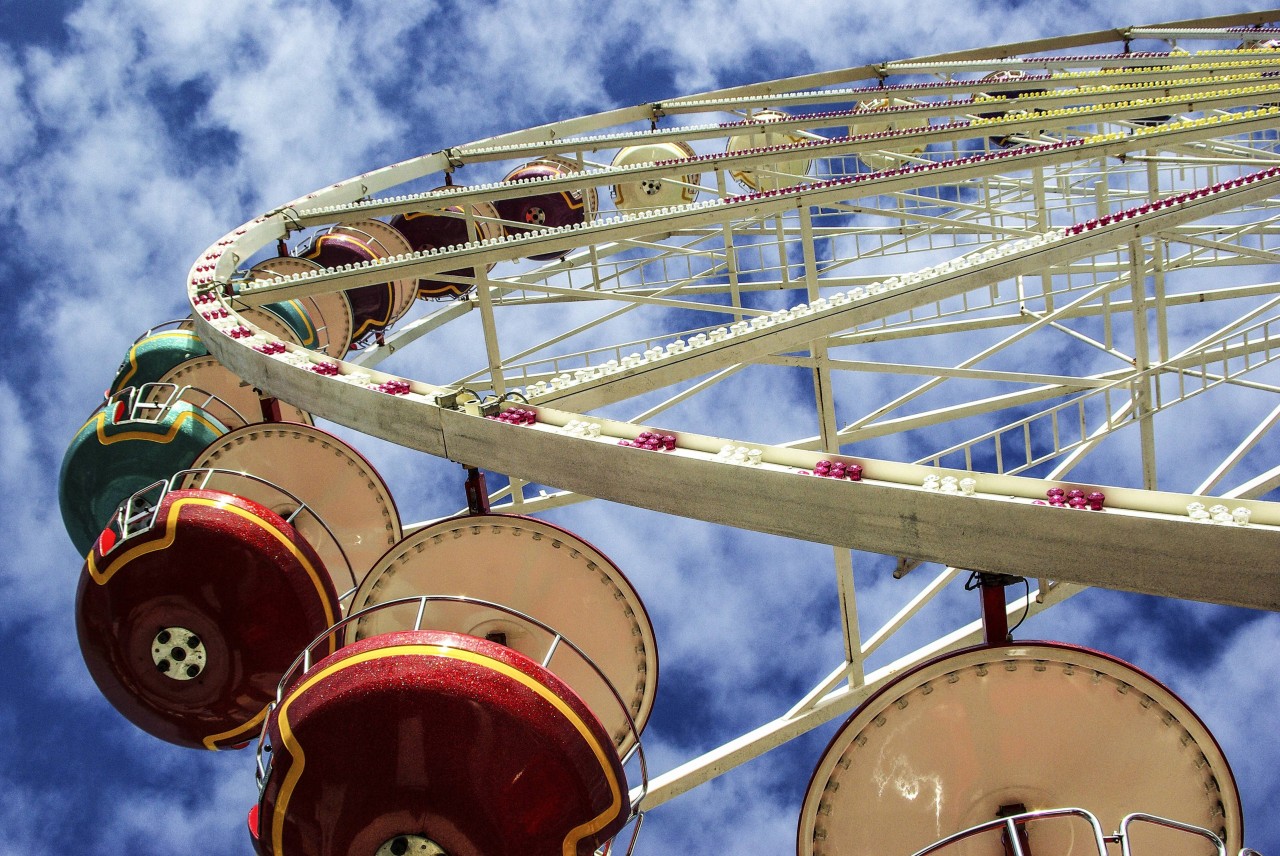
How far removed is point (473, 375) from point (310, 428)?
5.50m

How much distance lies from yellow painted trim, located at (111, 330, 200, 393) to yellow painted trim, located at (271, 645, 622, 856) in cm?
1137

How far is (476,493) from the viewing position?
10.8 meters

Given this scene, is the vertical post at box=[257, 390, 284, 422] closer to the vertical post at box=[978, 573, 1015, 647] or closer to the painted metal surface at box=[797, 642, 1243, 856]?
→ the painted metal surface at box=[797, 642, 1243, 856]

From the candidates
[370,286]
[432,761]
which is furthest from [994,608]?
[370,286]

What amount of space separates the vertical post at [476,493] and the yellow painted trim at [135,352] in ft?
27.5

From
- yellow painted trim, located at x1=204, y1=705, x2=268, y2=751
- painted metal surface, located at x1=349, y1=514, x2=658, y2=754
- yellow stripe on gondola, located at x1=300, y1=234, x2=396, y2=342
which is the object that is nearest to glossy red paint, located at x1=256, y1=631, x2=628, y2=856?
painted metal surface, located at x1=349, y1=514, x2=658, y2=754

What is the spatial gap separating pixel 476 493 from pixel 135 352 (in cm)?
878

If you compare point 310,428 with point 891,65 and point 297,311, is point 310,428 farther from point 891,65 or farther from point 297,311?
point 891,65

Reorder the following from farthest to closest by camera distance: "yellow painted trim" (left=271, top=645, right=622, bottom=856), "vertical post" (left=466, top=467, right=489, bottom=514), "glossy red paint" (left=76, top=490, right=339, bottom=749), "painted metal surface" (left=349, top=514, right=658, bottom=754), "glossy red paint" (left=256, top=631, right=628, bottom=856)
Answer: "vertical post" (left=466, top=467, right=489, bottom=514), "painted metal surface" (left=349, top=514, right=658, bottom=754), "glossy red paint" (left=76, top=490, right=339, bottom=749), "yellow painted trim" (left=271, top=645, right=622, bottom=856), "glossy red paint" (left=256, top=631, right=628, bottom=856)

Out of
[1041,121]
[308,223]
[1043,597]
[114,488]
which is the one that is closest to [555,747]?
[1043,597]

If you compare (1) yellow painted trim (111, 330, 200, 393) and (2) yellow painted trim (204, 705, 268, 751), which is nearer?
(2) yellow painted trim (204, 705, 268, 751)

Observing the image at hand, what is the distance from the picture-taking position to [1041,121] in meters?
17.6

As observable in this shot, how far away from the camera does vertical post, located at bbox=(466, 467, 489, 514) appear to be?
35.4ft

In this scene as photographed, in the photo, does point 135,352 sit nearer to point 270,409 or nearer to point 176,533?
point 270,409
